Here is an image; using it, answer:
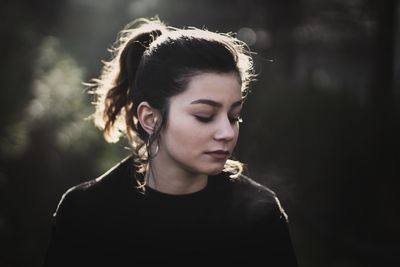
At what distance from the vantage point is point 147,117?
283 cm

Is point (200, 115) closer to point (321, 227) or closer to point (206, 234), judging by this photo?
point (206, 234)

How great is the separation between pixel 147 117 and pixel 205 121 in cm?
36

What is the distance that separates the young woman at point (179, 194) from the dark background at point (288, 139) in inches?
65.5

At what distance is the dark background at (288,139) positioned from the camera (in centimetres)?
512

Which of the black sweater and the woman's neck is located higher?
the woman's neck

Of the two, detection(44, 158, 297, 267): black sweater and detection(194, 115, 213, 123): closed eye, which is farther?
detection(44, 158, 297, 267): black sweater

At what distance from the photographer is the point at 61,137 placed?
5.33m

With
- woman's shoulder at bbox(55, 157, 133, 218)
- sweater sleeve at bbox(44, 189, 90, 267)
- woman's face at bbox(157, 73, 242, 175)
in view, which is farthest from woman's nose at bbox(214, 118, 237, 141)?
sweater sleeve at bbox(44, 189, 90, 267)

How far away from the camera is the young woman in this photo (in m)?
2.64

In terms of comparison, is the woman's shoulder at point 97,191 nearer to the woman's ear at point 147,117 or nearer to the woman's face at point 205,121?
the woman's ear at point 147,117

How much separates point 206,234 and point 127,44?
107cm

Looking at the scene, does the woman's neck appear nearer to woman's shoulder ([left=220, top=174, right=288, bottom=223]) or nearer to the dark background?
woman's shoulder ([left=220, top=174, right=288, bottom=223])

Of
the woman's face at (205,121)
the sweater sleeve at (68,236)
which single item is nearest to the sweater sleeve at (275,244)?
the woman's face at (205,121)

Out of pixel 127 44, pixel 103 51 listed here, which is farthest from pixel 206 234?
pixel 103 51
